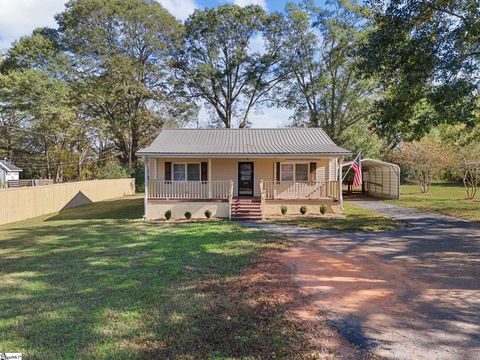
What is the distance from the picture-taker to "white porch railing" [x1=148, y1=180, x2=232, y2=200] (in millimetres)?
15445

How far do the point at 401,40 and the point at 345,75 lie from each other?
1814 centimetres

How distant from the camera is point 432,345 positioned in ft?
11.8

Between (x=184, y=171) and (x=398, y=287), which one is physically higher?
(x=184, y=171)

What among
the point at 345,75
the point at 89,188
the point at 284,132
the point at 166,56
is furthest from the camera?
the point at 166,56

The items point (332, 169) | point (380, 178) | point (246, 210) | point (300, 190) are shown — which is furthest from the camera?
point (380, 178)

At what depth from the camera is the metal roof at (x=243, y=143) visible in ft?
49.7

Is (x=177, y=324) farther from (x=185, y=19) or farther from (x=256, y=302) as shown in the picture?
(x=185, y=19)

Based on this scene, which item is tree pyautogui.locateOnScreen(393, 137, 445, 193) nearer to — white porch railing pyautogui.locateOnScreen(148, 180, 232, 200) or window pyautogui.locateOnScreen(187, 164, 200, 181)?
white porch railing pyautogui.locateOnScreen(148, 180, 232, 200)

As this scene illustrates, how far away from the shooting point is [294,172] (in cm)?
1688

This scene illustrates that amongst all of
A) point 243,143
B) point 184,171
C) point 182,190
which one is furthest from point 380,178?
point 182,190

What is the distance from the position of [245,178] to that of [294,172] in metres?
2.60

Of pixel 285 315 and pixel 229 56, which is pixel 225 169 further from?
pixel 229 56

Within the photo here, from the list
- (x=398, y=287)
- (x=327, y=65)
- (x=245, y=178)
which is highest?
(x=327, y=65)

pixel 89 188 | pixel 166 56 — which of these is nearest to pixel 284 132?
pixel 89 188
